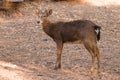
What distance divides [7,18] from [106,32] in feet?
14.1

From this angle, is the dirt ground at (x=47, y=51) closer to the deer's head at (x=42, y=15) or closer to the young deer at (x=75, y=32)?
the young deer at (x=75, y=32)

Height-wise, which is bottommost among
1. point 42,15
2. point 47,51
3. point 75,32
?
point 47,51

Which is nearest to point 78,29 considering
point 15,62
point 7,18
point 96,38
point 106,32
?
point 96,38

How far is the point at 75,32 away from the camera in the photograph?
9.73 metres

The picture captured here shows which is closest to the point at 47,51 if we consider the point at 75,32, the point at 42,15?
the point at 42,15

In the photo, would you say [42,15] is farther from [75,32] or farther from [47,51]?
[47,51]

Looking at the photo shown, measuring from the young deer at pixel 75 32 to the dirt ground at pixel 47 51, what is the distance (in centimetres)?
48

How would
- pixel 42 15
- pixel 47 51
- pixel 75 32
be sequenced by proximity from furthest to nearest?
pixel 47 51 < pixel 42 15 < pixel 75 32

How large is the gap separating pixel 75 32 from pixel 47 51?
2.52m

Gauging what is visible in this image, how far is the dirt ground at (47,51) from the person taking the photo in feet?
30.4

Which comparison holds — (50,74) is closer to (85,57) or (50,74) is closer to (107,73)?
(107,73)

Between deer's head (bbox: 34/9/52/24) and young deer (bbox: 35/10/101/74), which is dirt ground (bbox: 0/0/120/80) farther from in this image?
deer's head (bbox: 34/9/52/24)

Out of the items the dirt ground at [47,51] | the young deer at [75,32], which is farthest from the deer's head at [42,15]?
the dirt ground at [47,51]

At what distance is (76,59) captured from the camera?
11000mm
